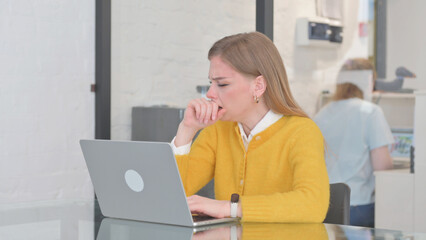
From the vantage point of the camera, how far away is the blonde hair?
5.83 feet

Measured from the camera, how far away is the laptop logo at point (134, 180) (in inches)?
57.3

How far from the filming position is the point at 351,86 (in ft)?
9.06

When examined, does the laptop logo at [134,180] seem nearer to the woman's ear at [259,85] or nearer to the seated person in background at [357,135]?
the woman's ear at [259,85]

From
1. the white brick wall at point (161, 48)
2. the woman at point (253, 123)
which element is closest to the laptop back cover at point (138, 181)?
the woman at point (253, 123)

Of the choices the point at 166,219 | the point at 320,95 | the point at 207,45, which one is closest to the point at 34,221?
the point at 166,219

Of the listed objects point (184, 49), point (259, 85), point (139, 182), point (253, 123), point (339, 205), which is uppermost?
point (184, 49)

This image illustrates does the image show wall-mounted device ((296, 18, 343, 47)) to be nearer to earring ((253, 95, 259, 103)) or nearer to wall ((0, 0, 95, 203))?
earring ((253, 95, 259, 103))

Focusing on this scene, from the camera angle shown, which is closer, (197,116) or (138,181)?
(138,181)

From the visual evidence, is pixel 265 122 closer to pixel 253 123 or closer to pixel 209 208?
pixel 253 123

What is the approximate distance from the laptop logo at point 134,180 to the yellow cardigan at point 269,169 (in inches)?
9.5

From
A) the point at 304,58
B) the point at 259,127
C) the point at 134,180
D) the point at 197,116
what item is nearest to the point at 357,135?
the point at 304,58

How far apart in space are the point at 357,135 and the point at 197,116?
1238mm

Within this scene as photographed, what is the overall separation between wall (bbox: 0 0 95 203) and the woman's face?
1753 millimetres

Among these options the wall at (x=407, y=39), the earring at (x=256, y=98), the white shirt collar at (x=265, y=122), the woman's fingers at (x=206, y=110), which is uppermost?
the wall at (x=407, y=39)
